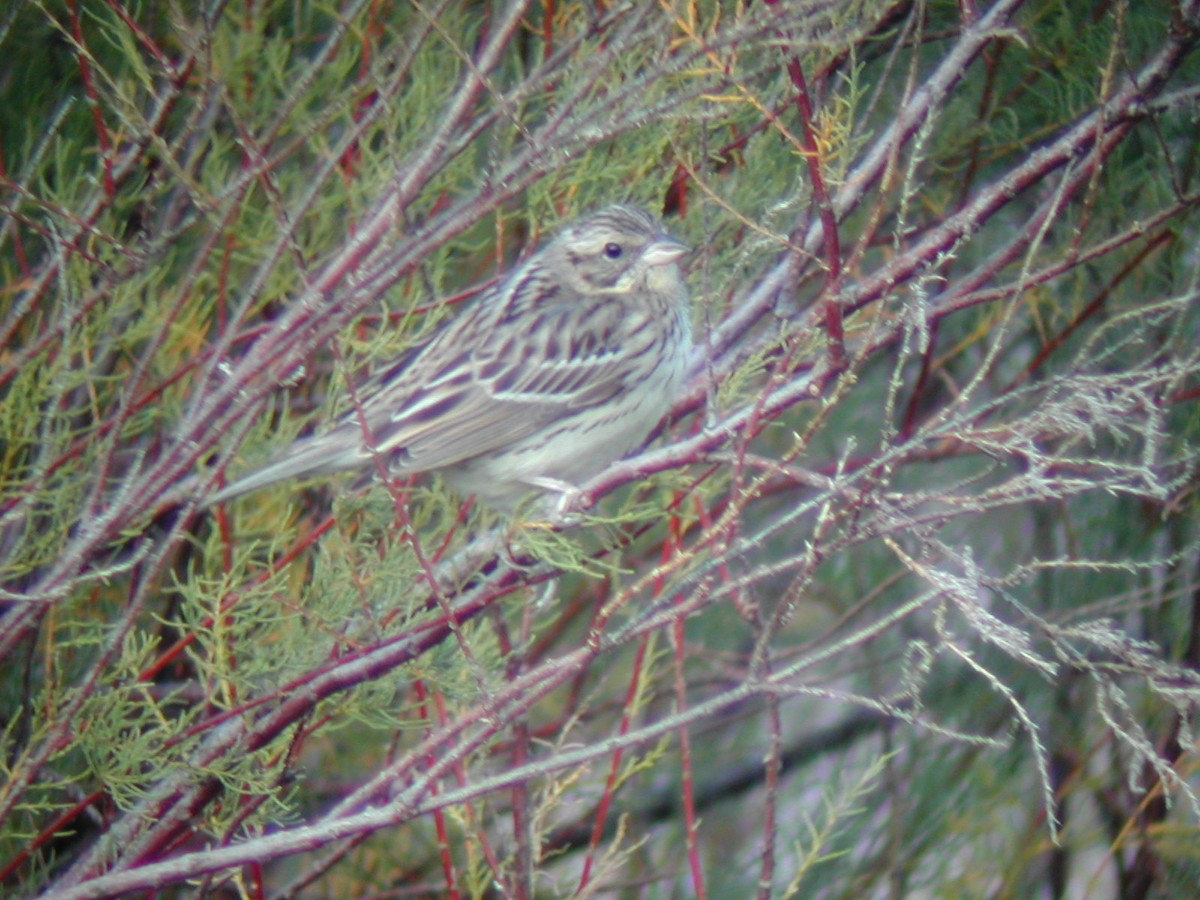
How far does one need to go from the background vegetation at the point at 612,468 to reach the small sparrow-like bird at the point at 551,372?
0.14 m

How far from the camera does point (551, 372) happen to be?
3.97 meters

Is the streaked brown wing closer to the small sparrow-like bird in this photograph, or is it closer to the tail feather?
the small sparrow-like bird

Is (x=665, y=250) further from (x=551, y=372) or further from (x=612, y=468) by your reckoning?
(x=612, y=468)

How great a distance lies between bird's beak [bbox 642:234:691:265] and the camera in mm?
3773

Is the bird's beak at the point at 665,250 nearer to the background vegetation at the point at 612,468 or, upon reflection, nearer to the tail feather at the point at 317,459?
the background vegetation at the point at 612,468

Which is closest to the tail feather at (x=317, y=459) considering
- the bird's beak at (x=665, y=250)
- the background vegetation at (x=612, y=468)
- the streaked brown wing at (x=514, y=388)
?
the background vegetation at (x=612, y=468)

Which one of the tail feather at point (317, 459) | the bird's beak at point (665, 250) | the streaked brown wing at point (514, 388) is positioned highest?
the bird's beak at point (665, 250)

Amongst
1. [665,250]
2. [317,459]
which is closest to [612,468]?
[317,459]

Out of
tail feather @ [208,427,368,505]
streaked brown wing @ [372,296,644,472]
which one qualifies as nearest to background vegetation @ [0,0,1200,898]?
tail feather @ [208,427,368,505]

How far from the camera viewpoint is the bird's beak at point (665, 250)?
3.77 m

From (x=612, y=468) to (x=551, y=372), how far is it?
1.30 meters

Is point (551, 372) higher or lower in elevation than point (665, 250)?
lower

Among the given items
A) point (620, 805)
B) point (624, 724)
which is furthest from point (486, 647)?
point (620, 805)

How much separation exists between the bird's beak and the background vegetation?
11 centimetres
